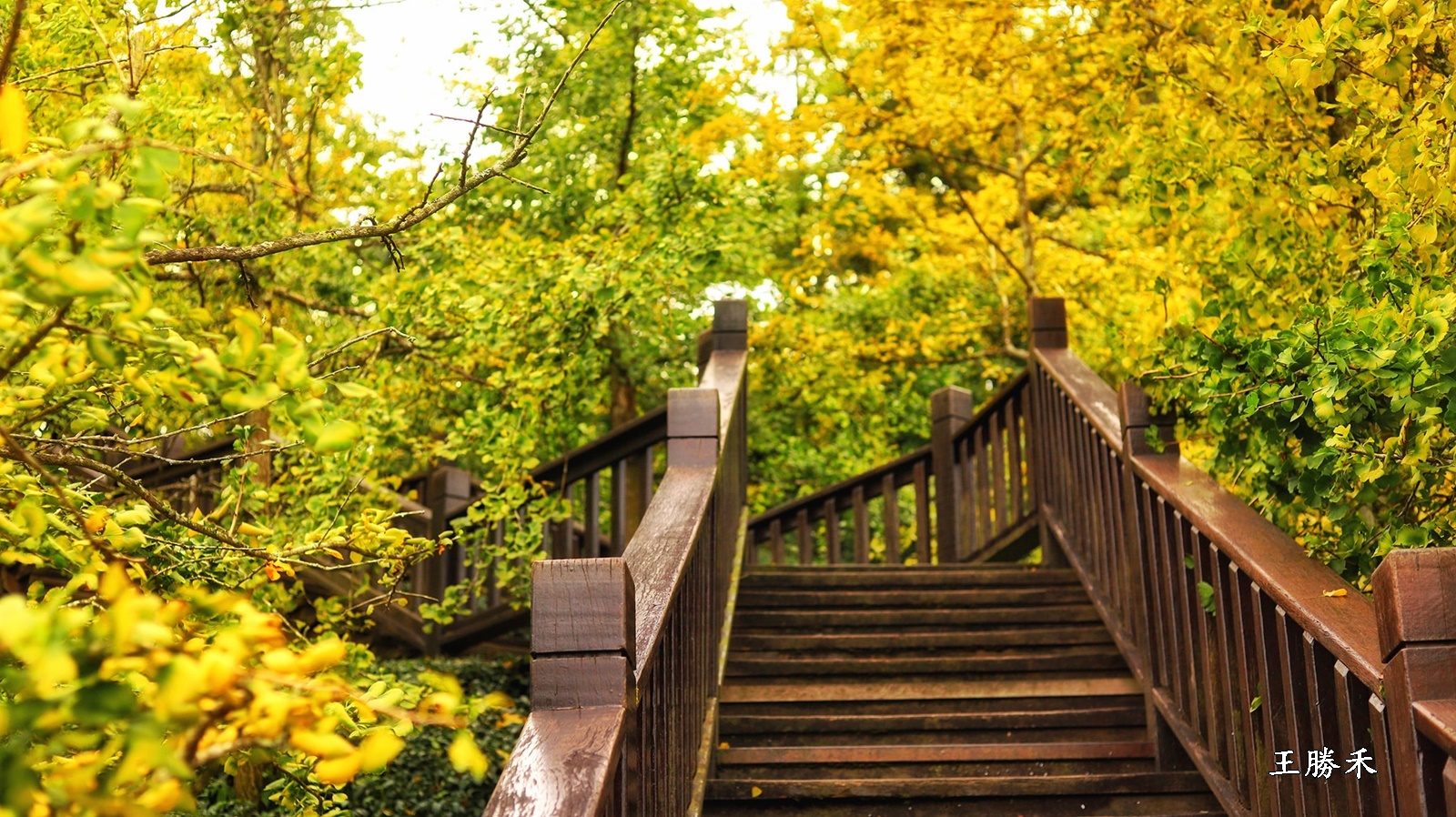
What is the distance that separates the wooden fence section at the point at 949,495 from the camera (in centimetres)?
607

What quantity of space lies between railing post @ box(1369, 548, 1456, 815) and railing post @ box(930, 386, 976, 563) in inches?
177

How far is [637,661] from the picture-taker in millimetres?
2412

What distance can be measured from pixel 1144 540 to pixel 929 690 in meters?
0.97

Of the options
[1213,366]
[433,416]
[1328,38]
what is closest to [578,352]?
[433,416]

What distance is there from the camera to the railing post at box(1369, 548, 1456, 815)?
6.93ft

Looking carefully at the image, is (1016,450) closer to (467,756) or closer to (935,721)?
(935,721)

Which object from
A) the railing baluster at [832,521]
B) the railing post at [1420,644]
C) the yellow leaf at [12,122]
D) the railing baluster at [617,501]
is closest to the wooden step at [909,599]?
the railing baluster at [617,501]

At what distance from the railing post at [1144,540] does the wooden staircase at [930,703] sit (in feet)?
0.33

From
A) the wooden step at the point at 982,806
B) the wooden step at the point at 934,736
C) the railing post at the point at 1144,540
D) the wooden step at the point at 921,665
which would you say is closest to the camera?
the wooden step at the point at 982,806

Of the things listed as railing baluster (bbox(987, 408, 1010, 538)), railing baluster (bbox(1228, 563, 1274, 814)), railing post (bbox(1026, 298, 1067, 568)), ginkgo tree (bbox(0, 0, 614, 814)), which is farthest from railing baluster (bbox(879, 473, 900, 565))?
railing baluster (bbox(1228, 563, 1274, 814))

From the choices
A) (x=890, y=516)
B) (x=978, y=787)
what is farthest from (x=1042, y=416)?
(x=978, y=787)

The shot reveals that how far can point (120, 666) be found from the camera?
1135 millimetres

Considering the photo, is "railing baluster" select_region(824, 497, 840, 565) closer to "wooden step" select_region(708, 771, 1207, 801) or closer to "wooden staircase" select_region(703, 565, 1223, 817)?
"wooden staircase" select_region(703, 565, 1223, 817)

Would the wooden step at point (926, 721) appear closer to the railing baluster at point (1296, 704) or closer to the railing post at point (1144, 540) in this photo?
the railing post at point (1144, 540)
